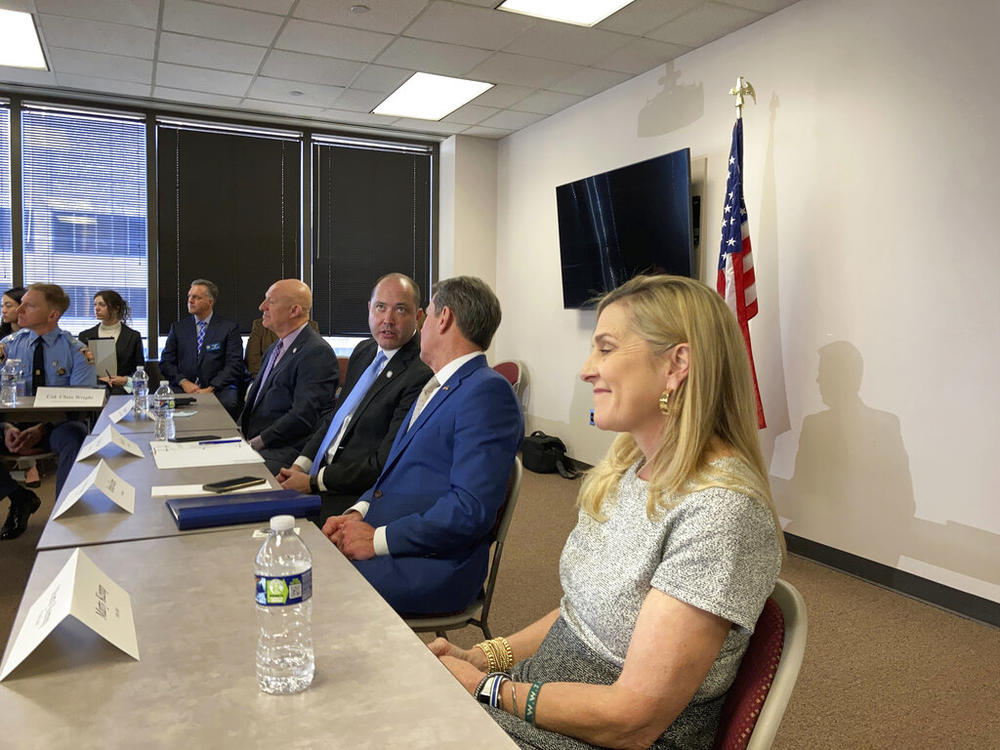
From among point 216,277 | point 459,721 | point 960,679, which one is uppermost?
point 216,277

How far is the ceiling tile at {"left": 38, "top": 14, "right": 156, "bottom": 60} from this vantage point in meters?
4.85

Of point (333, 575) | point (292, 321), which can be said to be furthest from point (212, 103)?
point (333, 575)

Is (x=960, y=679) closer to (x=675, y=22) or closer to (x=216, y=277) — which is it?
(x=675, y=22)

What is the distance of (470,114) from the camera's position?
6.82 m

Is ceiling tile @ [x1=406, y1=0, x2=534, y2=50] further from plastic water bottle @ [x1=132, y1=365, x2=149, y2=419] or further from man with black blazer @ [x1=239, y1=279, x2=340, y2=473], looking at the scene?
plastic water bottle @ [x1=132, y1=365, x2=149, y2=419]

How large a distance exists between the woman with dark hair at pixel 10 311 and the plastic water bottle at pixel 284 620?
18.4 ft

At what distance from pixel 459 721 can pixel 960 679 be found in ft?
8.70

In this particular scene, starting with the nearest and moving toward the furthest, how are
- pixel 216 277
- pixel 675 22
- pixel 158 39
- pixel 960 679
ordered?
pixel 960 679
pixel 675 22
pixel 158 39
pixel 216 277

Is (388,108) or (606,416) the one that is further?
(388,108)

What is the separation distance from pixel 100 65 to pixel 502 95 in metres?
3.07

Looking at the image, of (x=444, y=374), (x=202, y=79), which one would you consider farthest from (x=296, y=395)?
(x=202, y=79)

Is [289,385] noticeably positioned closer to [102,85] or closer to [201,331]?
[201,331]

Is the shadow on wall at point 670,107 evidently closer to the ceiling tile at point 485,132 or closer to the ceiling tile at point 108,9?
the ceiling tile at point 485,132

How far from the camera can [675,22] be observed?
461cm
